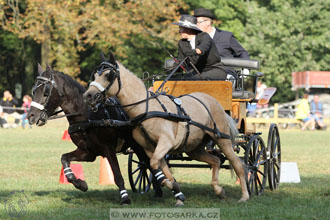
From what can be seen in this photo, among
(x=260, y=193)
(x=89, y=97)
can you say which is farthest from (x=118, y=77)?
(x=260, y=193)

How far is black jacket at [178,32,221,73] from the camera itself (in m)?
9.61

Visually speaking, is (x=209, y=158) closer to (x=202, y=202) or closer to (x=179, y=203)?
(x=202, y=202)

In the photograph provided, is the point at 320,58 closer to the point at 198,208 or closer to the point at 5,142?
the point at 5,142

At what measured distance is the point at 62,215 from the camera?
792 centimetres

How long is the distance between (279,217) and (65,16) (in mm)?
26117

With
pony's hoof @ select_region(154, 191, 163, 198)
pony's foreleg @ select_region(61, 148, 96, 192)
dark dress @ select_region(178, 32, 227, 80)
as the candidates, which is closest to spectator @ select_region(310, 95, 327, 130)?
dark dress @ select_region(178, 32, 227, 80)

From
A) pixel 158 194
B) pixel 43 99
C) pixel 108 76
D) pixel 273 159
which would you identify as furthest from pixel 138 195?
pixel 108 76

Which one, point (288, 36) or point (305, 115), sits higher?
point (288, 36)

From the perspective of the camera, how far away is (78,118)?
355 inches

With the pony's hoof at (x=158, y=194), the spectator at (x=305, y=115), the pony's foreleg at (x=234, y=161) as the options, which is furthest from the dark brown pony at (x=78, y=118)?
the spectator at (x=305, y=115)

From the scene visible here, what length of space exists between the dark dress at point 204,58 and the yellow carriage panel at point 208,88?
8.0 inches

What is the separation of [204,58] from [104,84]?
2.28 m

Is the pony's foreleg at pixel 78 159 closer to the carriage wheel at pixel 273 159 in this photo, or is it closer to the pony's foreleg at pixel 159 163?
the pony's foreleg at pixel 159 163

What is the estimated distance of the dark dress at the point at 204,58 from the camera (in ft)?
31.6
